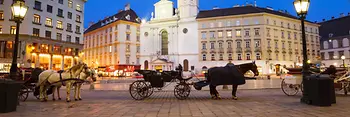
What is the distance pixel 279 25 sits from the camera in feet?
169

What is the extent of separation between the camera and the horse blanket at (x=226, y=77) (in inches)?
362

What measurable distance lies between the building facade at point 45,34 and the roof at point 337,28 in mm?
69940

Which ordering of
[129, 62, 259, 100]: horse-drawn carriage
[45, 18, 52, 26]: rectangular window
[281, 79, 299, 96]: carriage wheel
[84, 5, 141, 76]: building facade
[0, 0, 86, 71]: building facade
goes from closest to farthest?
[129, 62, 259, 100]: horse-drawn carriage < [281, 79, 299, 96]: carriage wheel < [0, 0, 86, 71]: building facade < [45, 18, 52, 26]: rectangular window < [84, 5, 141, 76]: building facade

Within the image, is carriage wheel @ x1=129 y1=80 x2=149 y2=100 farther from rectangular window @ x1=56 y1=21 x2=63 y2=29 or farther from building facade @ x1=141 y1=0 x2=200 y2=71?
building facade @ x1=141 y1=0 x2=200 y2=71

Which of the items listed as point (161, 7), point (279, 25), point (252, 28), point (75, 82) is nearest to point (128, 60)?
point (161, 7)

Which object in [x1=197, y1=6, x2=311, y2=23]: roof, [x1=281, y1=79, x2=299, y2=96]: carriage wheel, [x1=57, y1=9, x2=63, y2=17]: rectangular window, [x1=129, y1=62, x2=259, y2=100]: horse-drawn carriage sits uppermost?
[x1=197, y1=6, x2=311, y2=23]: roof

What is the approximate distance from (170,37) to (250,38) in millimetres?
20827

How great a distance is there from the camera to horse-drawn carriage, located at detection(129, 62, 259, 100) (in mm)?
9234

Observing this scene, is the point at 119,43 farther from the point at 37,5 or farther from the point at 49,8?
the point at 37,5

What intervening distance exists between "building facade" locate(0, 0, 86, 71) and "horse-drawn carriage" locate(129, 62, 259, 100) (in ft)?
99.3

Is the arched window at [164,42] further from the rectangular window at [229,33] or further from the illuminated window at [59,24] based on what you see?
the illuminated window at [59,24]

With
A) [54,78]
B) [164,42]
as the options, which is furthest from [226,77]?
[164,42]

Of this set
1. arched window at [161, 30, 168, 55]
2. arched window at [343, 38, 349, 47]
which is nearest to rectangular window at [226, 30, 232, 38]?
arched window at [161, 30, 168, 55]

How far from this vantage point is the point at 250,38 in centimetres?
4994
